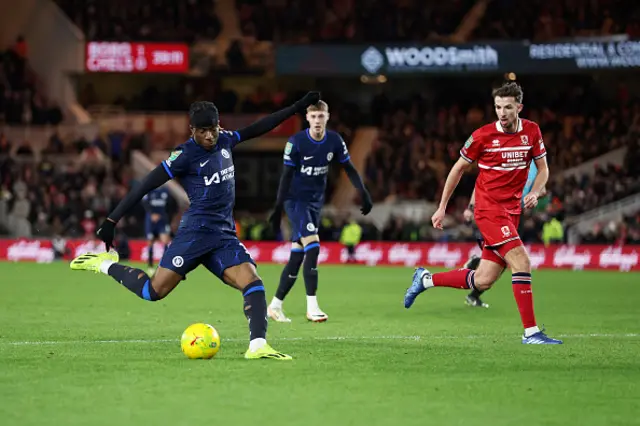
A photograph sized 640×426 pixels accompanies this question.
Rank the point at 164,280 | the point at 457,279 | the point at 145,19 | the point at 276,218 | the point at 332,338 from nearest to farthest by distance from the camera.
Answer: the point at 164,280 < the point at 332,338 < the point at 457,279 < the point at 276,218 < the point at 145,19

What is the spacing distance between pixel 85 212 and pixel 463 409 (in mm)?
26298

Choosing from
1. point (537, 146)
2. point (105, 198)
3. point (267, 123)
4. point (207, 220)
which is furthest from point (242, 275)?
point (105, 198)

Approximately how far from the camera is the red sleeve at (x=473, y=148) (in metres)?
11.0

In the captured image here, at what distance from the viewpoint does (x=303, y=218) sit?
543 inches

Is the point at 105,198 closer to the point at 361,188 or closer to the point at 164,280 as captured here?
the point at 361,188

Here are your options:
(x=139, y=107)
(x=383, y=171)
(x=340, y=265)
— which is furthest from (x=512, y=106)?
(x=139, y=107)

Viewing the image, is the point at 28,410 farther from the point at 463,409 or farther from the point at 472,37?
the point at 472,37

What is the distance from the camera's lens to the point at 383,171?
1431 inches

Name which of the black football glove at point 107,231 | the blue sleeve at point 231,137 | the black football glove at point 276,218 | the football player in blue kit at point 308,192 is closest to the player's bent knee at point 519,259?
the blue sleeve at point 231,137

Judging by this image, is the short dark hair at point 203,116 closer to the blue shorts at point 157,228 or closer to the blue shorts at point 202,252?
the blue shorts at point 202,252

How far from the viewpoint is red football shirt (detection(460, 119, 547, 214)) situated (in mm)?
11016

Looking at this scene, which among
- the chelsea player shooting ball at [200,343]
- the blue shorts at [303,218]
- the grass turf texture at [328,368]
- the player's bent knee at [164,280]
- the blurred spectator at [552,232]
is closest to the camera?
the grass turf texture at [328,368]

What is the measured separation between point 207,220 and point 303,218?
4104 millimetres

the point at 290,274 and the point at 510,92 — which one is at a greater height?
the point at 510,92
